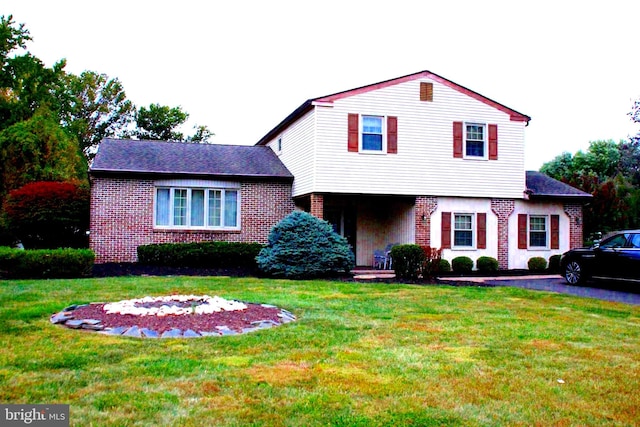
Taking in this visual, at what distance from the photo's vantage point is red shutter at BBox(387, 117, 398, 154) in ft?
61.6

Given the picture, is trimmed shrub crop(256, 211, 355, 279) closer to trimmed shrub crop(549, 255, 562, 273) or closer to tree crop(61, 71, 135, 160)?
trimmed shrub crop(549, 255, 562, 273)

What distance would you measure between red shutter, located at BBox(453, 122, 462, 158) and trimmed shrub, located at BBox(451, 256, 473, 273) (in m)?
3.52

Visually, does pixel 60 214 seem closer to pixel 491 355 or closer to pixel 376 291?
pixel 376 291

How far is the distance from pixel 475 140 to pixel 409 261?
6.10m

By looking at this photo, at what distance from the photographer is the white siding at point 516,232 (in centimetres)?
2012

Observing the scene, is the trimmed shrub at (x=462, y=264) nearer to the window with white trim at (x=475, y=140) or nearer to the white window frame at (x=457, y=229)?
the white window frame at (x=457, y=229)

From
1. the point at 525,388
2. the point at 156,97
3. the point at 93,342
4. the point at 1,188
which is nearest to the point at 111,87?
the point at 156,97

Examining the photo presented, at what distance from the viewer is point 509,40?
17.1 metres

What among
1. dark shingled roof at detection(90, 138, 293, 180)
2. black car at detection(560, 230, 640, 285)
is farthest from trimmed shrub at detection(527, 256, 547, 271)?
dark shingled roof at detection(90, 138, 293, 180)

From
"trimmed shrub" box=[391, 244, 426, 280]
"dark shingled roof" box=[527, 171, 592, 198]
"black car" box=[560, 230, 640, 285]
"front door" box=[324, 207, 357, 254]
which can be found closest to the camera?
"black car" box=[560, 230, 640, 285]

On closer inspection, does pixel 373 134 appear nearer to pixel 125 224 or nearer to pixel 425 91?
pixel 425 91

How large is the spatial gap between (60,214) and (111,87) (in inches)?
1147

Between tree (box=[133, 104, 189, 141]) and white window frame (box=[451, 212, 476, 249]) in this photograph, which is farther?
tree (box=[133, 104, 189, 141])

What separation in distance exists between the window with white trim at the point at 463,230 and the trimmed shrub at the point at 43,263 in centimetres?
1174
